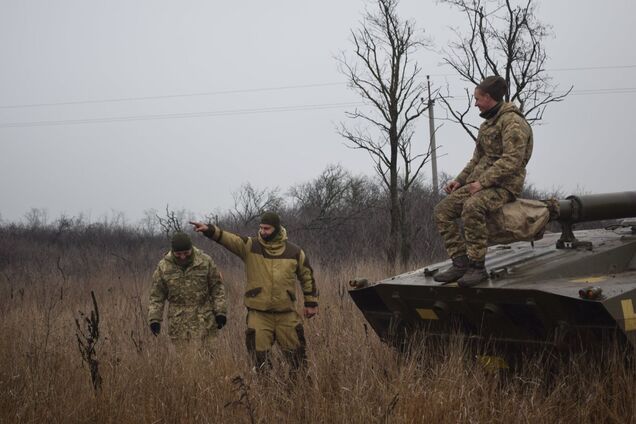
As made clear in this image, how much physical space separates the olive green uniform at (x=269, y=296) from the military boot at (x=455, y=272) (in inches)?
59.7

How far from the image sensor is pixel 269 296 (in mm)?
6246

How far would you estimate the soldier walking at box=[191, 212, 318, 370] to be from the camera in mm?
6211

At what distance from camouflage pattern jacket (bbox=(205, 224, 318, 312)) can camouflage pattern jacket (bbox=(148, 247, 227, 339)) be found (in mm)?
1162

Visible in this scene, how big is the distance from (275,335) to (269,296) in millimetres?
363

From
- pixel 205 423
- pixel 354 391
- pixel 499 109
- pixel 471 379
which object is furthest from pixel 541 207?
pixel 205 423

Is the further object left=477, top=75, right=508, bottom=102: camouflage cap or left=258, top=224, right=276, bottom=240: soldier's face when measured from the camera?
left=258, top=224, right=276, bottom=240: soldier's face

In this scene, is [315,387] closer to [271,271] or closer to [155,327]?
[271,271]

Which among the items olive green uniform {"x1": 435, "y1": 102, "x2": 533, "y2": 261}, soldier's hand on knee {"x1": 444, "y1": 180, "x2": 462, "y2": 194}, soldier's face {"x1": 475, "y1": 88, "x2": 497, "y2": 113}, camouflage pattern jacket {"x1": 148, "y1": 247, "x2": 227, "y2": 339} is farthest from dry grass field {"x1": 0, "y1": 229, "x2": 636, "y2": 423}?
soldier's face {"x1": 475, "y1": 88, "x2": 497, "y2": 113}

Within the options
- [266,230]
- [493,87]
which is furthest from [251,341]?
[493,87]

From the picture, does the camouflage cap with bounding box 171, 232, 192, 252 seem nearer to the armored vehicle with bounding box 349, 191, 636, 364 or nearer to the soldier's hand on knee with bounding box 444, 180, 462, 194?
the armored vehicle with bounding box 349, 191, 636, 364

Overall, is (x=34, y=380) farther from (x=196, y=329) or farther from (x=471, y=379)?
(x=471, y=379)

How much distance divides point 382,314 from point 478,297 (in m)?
1.10

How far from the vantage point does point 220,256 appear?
15.3m

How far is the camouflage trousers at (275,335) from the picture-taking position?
6188 mm
